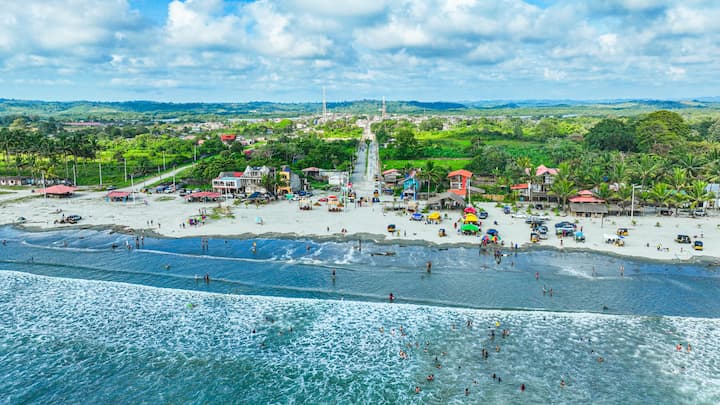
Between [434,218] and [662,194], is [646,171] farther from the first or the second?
[434,218]

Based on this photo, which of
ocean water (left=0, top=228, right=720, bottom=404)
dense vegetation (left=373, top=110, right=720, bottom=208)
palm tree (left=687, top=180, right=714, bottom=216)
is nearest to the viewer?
ocean water (left=0, top=228, right=720, bottom=404)

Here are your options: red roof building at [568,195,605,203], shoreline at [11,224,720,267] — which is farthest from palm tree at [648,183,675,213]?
shoreline at [11,224,720,267]

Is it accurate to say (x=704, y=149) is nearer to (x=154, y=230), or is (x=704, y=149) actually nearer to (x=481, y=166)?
(x=481, y=166)

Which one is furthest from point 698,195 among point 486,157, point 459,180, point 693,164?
point 486,157

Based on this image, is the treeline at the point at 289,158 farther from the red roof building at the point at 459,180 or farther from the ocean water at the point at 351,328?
the ocean water at the point at 351,328

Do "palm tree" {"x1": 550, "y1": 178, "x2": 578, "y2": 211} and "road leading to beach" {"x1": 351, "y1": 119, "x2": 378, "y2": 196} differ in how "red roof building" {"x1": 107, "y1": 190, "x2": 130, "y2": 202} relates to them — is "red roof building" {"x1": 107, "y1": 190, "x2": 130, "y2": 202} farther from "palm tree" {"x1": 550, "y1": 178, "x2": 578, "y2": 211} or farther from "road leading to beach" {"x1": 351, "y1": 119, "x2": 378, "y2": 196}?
"palm tree" {"x1": 550, "y1": 178, "x2": 578, "y2": 211}

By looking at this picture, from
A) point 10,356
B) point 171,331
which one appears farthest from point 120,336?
point 10,356
